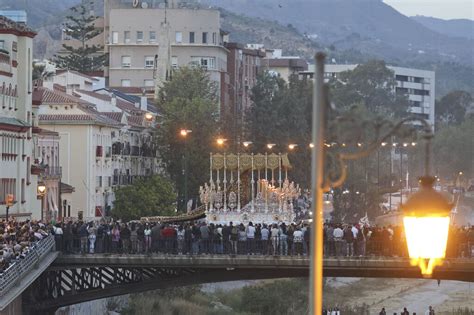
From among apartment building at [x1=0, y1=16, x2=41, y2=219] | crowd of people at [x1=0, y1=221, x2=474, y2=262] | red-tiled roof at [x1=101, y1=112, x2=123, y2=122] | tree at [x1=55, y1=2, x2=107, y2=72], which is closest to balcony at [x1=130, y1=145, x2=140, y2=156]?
red-tiled roof at [x1=101, y1=112, x2=123, y2=122]

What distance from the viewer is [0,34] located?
77.9m

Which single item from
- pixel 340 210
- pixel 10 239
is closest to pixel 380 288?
pixel 340 210

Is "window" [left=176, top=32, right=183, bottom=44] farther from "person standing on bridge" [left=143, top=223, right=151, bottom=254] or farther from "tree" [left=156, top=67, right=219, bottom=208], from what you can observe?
"person standing on bridge" [left=143, top=223, right=151, bottom=254]

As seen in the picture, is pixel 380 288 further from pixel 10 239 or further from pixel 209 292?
pixel 10 239

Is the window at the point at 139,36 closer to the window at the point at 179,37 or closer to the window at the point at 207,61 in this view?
the window at the point at 179,37

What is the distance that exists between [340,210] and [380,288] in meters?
23.8

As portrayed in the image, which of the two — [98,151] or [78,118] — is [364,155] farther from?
[98,151]

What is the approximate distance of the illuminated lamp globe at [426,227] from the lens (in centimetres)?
1404

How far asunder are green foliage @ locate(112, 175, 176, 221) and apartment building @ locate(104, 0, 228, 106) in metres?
60.2

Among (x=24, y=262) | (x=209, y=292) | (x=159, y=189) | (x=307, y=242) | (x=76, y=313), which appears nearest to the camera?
(x=24, y=262)

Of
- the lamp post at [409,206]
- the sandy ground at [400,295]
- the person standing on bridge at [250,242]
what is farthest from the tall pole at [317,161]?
the sandy ground at [400,295]

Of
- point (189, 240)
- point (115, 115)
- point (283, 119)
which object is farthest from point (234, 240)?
point (283, 119)

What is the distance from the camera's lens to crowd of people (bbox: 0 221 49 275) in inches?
1965

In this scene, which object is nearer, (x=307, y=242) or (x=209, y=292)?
(x=307, y=242)
